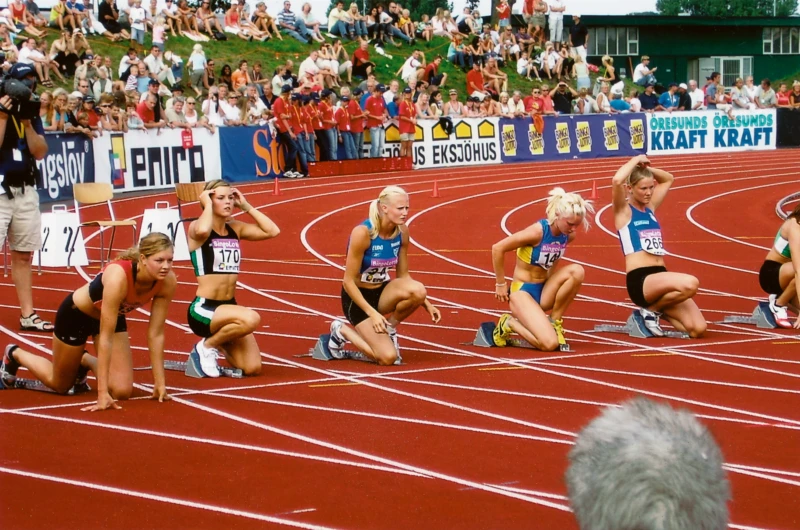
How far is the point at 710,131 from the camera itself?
3347cm

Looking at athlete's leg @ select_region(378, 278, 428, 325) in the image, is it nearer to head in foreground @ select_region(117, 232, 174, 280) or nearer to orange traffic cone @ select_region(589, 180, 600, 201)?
head in foreground @ select_region(117, 232, 174, 280)

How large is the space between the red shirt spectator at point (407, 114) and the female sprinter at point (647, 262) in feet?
53.9

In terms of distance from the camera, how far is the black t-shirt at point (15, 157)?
9.58m

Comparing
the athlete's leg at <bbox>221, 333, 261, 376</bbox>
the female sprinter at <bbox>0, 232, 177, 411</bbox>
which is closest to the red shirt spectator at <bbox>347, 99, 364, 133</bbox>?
the athlete's leg at <bbox>221, 333, 261, 376</bbox>

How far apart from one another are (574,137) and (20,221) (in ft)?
73.1

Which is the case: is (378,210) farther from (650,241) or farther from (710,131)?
(710,131)

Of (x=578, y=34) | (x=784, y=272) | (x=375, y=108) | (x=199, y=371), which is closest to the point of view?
(x=199, y=371)

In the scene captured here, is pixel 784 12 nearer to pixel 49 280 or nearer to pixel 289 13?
pixel 289 13

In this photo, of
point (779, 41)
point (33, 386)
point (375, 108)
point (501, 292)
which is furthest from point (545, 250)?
point (779, 41)

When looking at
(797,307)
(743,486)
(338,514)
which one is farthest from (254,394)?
(797,307)

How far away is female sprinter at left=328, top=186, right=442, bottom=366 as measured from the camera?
855 cm

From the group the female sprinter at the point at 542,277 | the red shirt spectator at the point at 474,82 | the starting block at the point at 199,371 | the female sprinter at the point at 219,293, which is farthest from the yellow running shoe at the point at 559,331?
the red shirt spectator at the point at 474,82

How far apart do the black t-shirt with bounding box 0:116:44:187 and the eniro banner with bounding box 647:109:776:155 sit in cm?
2431

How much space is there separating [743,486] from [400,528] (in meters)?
1.63
